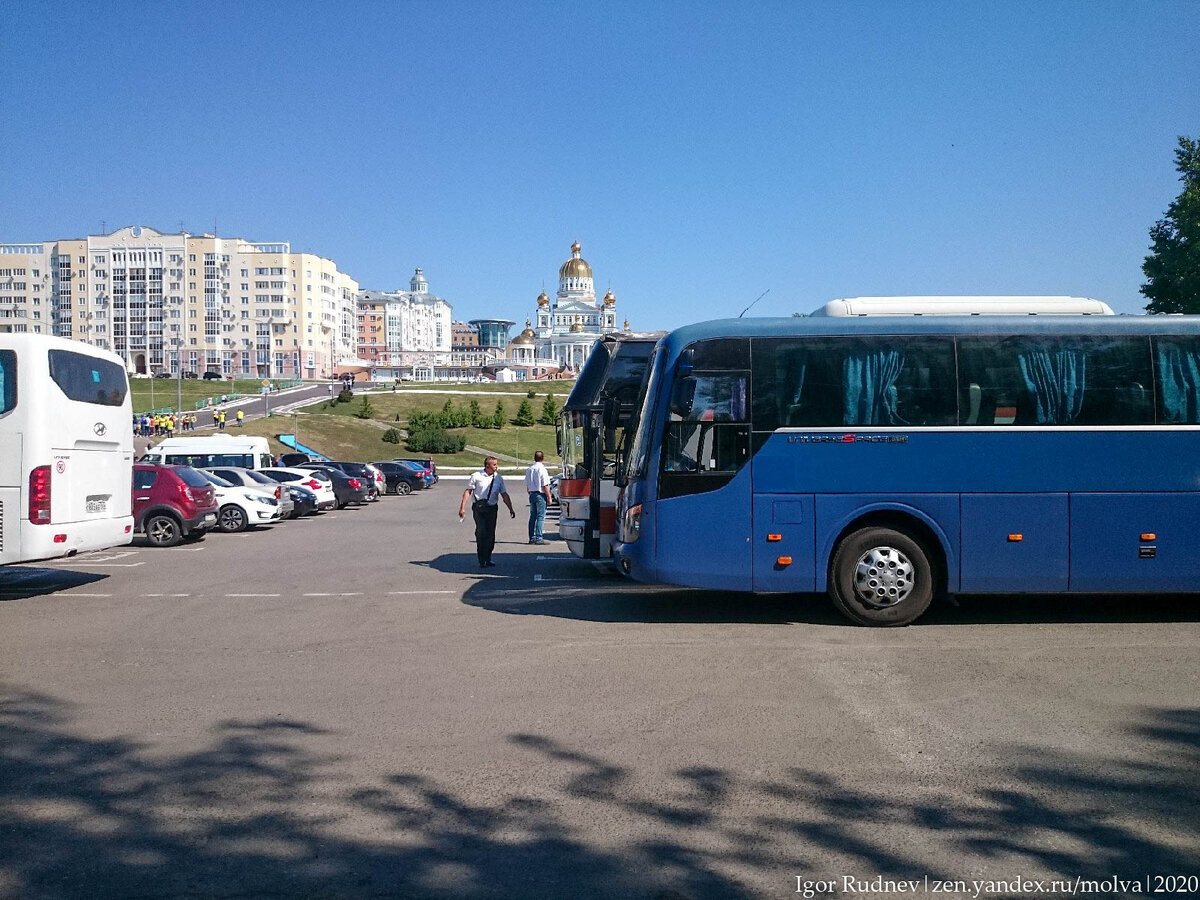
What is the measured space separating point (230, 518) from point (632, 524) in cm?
1589

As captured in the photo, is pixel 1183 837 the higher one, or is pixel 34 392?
pixel 34 392

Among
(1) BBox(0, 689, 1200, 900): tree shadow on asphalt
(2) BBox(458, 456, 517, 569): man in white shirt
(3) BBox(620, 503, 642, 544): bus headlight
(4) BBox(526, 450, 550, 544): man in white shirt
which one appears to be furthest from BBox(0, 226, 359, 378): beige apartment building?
(1) BBox(0, 689, 1200, 900): tree shadow on asphalt

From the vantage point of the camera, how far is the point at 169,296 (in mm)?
143250

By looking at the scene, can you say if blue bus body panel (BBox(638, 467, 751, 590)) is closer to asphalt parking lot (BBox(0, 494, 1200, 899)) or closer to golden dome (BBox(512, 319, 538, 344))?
asphalt parking lot (BBox(0, 494, 1200, 899))

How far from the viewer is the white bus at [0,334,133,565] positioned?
11211 mm

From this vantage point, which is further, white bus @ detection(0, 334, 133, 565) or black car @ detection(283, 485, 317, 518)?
black car @ detection(283, 485, 317, 518)

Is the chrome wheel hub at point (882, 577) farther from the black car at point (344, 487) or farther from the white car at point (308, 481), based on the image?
the black car at point (344, 487)

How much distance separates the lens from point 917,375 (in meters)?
10.0

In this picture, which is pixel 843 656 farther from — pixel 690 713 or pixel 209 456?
pixel 209 456

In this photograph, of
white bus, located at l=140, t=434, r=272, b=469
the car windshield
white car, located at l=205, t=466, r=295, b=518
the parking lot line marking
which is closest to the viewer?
the parking lot line marking

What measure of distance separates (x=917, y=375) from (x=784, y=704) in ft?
14.6

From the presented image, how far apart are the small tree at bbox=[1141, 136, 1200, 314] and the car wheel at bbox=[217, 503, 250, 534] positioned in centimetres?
3280

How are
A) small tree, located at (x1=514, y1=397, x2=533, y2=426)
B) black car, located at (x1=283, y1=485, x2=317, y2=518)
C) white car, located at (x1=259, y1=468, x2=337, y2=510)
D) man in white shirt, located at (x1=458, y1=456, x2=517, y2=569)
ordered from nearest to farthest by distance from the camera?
man in white shirt, located at (x1=458, y1=456, x2=517, y2=569)
black car, located at (x1=283, y1=485, x2=317, y2=518)
white car, located at (x1=259, y1=468, x2=337, y2=510)
small tree, located at (x1=514, y1=397, x2=533, y2=426)

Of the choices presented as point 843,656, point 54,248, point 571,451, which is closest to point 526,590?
point 571,451
